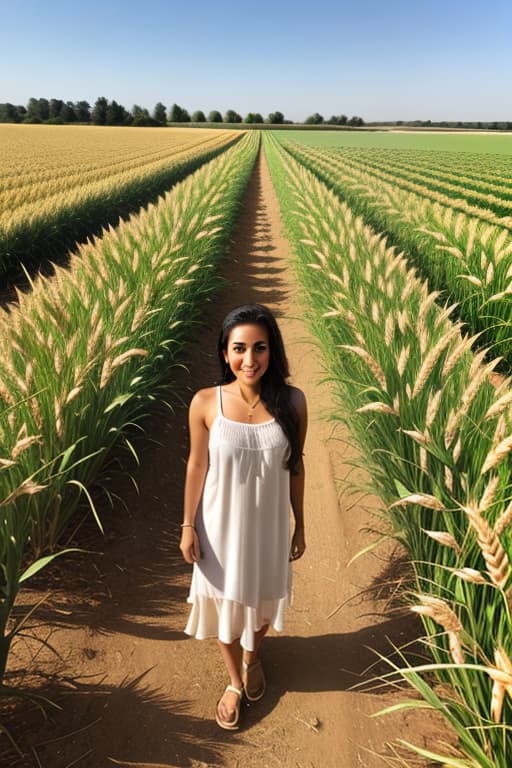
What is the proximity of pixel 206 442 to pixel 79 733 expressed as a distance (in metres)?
1.12

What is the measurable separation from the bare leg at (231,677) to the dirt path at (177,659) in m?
0.07

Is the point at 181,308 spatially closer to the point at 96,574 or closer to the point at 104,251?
the point at 104,251

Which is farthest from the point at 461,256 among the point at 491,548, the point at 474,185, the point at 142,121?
the point at 142,121

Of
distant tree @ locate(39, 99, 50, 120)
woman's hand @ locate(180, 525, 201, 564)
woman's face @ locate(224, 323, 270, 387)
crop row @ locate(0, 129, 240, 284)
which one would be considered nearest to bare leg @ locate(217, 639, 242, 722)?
woman's hand @ locate(180, 525, 201, 564)

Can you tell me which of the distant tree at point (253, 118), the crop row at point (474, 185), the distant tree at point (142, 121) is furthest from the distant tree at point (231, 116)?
the crop row at point (474, 185)

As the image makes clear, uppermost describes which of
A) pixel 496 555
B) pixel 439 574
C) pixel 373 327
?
pixel 496 555

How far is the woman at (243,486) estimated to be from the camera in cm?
156

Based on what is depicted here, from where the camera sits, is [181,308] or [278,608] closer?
[278,608]

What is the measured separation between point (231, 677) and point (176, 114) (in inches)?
5019

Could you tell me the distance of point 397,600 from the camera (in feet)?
7.95

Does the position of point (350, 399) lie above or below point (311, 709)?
above

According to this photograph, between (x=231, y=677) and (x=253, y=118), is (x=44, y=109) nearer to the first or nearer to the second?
(x=253, y=118)

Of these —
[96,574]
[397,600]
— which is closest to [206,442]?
[96,574]

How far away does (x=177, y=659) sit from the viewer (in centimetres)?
209
